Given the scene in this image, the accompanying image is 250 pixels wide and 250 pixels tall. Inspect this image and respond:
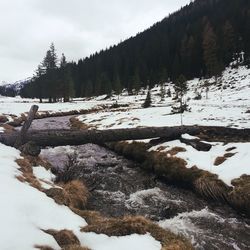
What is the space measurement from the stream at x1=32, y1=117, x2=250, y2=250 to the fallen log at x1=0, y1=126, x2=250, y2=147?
1616 mm

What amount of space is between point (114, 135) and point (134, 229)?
13297 millimetres

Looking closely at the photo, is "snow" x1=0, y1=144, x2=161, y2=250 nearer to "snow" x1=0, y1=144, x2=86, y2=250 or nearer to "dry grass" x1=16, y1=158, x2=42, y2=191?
"snow" x1=0, y1=144, x2=86, y2=250

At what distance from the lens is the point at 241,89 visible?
66375 millimetres

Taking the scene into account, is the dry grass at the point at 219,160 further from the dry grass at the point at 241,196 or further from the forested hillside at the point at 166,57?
the forested hillside at the point at 166,57

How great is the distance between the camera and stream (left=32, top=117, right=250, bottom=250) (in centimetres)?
1203

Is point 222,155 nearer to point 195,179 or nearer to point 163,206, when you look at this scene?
point 195,179

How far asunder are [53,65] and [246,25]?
2118 inches

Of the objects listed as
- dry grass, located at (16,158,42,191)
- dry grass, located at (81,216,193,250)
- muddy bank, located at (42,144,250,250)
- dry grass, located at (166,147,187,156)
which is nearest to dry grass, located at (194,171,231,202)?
muddy bank, located at (42,144,250,250)

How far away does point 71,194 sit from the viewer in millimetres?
14633

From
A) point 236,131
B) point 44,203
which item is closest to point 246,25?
point 236,131

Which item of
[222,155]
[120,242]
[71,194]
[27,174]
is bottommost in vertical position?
[71,194]

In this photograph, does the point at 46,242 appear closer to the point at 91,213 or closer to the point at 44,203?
the point at 44,203

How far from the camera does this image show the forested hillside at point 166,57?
96.5m

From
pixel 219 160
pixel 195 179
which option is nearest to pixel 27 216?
pixel 195 179
